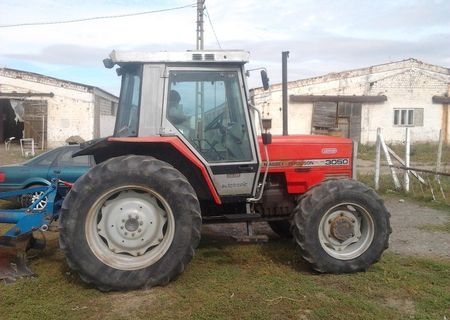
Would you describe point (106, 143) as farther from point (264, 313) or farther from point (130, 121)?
point (264, 313)

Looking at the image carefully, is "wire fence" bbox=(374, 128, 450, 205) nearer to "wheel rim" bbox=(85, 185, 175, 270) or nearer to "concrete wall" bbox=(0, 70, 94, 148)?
"wheel rim" bbox=(85, 185, 175, 270)

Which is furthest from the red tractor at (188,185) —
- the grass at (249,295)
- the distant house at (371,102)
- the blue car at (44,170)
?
the distant house at (371,102)

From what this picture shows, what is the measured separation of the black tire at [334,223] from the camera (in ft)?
16.9

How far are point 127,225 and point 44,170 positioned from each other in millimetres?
5166

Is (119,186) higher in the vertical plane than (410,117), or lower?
lower

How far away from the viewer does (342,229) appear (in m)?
5.28

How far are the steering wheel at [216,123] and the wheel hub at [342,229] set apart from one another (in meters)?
1.62

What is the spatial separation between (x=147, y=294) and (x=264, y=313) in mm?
1153

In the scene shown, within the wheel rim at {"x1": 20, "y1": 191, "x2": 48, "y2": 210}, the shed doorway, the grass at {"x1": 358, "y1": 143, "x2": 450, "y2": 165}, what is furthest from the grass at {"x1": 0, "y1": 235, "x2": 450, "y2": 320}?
the shed doorway

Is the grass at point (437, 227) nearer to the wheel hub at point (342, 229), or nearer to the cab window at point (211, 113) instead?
the wheel hub at point (342, 229)

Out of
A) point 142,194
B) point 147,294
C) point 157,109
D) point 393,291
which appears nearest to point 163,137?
point 157,109

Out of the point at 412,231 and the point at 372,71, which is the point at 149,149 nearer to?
the point at 412,231

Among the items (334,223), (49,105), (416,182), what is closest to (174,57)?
(334,223)

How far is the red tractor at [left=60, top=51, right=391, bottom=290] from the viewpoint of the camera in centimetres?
468
